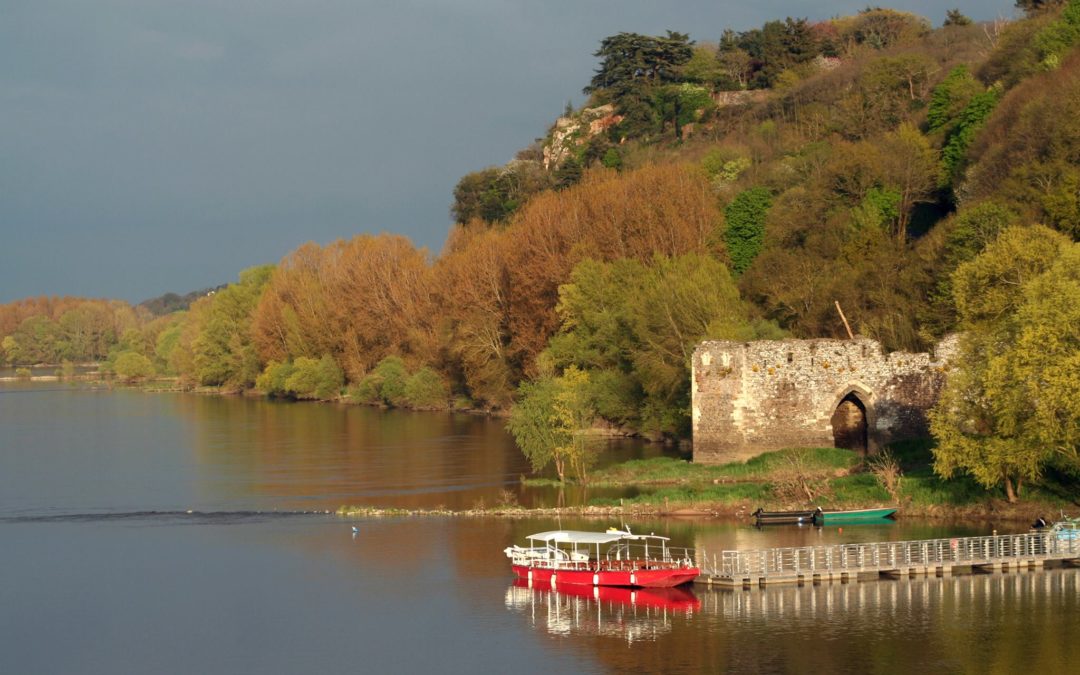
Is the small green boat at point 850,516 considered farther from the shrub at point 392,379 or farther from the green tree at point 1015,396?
the shrub at point 392,379

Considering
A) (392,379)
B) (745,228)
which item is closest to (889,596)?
(745,228)

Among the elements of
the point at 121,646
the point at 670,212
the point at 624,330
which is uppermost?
the point at 670,212

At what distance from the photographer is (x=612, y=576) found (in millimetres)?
29266

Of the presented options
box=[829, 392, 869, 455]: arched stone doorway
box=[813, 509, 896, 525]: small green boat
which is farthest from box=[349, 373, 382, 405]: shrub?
box=[813, 509, 896, 525]: small green boat

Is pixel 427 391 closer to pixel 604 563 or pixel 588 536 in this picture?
pixel 588 536

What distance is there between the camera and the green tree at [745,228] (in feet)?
215

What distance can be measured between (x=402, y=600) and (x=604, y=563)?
456 centimetres

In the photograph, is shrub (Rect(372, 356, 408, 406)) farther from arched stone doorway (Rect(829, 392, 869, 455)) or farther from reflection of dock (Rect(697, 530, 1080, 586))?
reflection of dock (Rect(697, 530, 1080, 586))

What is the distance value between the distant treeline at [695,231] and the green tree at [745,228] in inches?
4.3

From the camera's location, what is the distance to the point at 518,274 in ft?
233

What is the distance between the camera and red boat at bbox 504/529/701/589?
28703 mm

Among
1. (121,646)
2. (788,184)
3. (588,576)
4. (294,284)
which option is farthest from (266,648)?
(294,284)

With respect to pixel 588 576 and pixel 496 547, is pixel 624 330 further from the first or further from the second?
pixel 588 576

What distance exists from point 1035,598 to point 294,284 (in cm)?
8308
